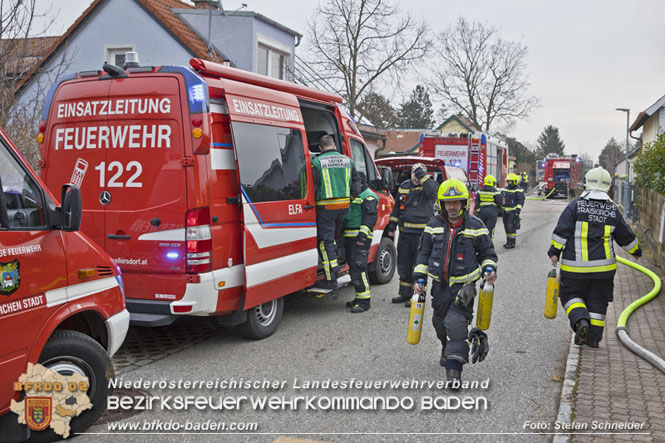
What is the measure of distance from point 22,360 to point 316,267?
400 centimetres

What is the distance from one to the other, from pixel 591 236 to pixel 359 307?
300 cm

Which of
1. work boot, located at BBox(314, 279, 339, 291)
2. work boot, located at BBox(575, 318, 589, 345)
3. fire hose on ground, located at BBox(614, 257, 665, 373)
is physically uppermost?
work boot, located at BBox(314, 279, 339, 291)

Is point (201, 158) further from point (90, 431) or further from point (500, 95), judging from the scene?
point (500, 95)

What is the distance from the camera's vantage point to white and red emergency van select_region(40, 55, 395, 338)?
5.35 m

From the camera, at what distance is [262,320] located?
646 centimetres

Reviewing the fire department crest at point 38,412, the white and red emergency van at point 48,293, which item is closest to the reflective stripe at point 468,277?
the white and red emergency van at point 48,293

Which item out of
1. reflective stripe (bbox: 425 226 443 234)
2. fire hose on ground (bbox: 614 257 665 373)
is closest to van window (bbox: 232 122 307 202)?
reflective stripe (bbox: 425 226 443 234)

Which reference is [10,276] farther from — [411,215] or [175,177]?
[411,215]

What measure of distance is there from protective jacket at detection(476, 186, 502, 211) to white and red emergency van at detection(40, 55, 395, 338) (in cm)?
767

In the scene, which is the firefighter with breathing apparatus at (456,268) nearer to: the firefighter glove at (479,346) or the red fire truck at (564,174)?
the firefighter glove at (479,346)

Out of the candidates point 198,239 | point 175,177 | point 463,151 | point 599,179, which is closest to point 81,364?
point 198,239

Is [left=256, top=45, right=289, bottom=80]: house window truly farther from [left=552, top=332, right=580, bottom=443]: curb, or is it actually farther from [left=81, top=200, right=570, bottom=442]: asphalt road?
[left=552, top=332, right=580, bottom=443]: curb

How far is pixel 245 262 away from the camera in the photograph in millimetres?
5766

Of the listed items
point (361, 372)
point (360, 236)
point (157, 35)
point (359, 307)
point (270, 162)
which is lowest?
point (361, 372)
